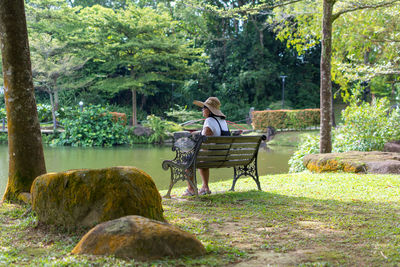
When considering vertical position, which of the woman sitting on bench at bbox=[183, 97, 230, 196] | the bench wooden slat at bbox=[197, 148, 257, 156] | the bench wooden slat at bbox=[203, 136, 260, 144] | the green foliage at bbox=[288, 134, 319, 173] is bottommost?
the green foliage at bbox=[288, 134, 319, 173]

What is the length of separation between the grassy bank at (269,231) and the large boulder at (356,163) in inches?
68.4

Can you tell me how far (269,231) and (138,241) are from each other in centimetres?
135

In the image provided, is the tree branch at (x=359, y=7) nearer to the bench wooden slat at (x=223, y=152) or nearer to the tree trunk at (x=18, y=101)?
the bench wooden slat at (x=223, y=152)

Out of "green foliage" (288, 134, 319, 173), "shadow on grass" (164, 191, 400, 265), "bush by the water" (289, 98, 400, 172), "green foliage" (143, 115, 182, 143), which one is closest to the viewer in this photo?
"shadow on grass" (164, 191, 400, 265)

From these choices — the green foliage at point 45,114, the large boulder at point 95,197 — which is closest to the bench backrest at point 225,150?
the large boulder at point 95,197

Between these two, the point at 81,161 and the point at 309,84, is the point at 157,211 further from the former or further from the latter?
the point at 309,84

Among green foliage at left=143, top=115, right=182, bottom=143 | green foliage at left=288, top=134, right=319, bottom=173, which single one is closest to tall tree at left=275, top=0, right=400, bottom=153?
green foliage at left=288, top=134, right=319, bottom=173

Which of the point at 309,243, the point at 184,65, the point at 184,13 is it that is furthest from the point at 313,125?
the point at 309,243

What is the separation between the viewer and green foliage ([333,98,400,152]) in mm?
9992

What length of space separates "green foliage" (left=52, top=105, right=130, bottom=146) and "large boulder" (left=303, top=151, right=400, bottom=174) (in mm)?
13912

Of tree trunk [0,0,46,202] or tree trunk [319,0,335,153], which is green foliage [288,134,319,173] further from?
tree trunk [0,0,46,202]

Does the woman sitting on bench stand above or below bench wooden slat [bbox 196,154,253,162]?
above

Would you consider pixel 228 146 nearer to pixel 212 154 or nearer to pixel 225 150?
pixel 225 150

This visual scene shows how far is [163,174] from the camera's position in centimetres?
1009
